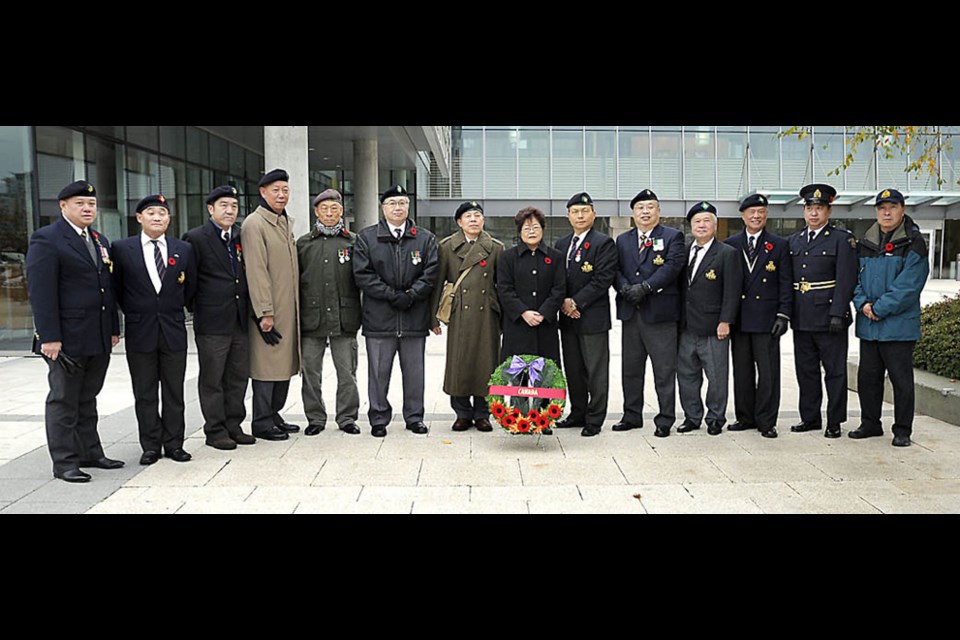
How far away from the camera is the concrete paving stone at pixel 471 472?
210 inches

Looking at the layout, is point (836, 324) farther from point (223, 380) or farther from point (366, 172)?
point (366, 172)

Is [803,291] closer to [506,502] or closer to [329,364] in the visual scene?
[506,502]

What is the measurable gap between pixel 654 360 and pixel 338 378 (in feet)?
8.95

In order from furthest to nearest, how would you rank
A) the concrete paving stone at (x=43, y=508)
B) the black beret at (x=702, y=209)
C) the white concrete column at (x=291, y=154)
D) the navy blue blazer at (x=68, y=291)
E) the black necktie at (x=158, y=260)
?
the white concrete column at (x=291, y=154) < the black beret at (x=702, y=209) < the black necktie at (x=158, y=260) < the navy blue blazer at (x=68, y=291) < the concrete paving stone at (x=43, y=508)

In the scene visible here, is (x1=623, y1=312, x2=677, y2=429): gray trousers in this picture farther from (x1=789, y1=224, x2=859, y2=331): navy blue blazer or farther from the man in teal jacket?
the man in teal jacket

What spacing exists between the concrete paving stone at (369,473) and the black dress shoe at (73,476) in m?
1.54

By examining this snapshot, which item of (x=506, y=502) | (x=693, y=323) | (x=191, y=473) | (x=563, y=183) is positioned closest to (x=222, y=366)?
(x=191, y=473)

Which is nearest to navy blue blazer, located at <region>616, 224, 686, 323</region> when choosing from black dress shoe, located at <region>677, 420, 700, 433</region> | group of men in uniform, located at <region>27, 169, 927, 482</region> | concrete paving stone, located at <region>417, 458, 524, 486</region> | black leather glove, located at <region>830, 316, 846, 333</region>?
group of men in uniform, located at <region>27, 169, 927, 482</region>

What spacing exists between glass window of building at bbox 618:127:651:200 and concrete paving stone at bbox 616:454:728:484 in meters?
24.8

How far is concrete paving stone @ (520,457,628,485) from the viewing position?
536 centimetres

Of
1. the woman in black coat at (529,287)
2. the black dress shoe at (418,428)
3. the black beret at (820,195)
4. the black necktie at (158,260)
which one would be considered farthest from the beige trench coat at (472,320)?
the black beret at (820,195)

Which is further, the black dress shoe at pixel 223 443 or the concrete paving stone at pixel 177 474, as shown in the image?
the black dress shoe at pixel 223 443

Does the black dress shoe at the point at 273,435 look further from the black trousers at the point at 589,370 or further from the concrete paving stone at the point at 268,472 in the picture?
the black trousers at the point at 589,370

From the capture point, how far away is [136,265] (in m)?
5.77
